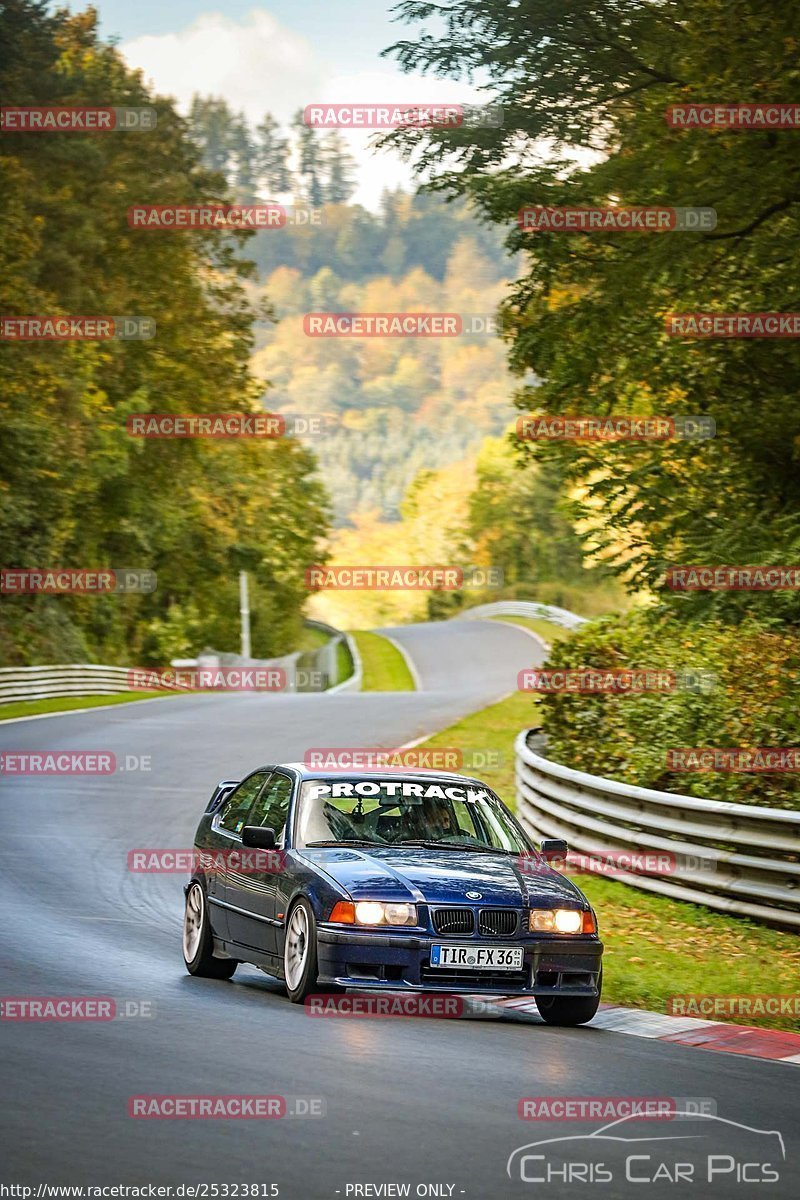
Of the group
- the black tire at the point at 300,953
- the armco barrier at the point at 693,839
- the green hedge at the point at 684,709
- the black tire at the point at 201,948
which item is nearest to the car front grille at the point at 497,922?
the black tire at the point at 300,953

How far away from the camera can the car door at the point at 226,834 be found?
11.3 meters

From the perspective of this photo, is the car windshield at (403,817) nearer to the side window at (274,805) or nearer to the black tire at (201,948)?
the side window at (274,805)

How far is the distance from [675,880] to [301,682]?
6518 cm

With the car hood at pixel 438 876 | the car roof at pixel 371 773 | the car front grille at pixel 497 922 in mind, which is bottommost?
the car front grille at pixel 497 922

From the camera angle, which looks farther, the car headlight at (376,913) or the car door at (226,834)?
the car door at (226,834)

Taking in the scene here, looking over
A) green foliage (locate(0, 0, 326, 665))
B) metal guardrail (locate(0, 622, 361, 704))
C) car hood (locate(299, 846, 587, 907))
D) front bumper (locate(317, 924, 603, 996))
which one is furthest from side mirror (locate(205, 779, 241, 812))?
green foliage (locate(0, 0, 326, 665))

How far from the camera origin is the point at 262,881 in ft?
35.1

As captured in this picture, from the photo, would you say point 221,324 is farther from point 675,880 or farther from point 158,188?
point 675,880

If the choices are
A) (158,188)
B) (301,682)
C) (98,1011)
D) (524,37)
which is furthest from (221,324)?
(98,1011)

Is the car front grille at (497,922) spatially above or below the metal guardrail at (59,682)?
above

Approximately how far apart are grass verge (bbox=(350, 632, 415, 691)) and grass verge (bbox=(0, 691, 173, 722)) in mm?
20719

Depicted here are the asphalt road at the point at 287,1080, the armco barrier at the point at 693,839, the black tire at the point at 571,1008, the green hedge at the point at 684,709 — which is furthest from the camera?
the green hedge at the point at 684,709

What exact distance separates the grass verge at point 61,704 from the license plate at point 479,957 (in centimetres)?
2964

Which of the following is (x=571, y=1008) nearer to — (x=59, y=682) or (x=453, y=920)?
(x=453, y=920)
